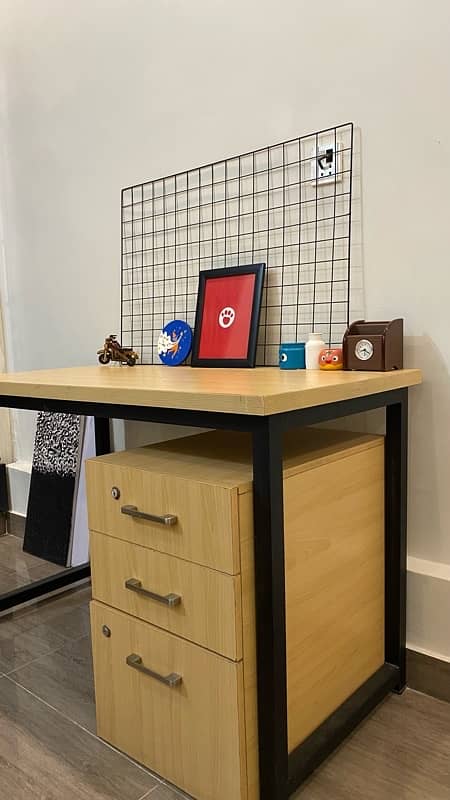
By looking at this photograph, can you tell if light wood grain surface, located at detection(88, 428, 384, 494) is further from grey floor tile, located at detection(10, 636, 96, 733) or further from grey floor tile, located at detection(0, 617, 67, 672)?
grey floor tile, located at detection(0, 617, 67, 672)

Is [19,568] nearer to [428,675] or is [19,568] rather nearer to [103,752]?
[103,752]

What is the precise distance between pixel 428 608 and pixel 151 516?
2.46 feet

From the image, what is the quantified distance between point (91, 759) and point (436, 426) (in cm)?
103

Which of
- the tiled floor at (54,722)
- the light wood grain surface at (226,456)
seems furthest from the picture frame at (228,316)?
the tiled floor at (54,722)

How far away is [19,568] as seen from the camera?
2.27 metres

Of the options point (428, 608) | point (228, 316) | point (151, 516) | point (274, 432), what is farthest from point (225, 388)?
point (428, 608)

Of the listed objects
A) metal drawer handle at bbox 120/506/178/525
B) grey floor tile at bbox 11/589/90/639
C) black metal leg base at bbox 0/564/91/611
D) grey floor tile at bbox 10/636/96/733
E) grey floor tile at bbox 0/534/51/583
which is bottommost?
grey floor tile at bbox 0/534/51/583

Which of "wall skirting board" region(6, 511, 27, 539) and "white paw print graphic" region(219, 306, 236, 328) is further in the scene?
"wall skirting board" region(6, 511, 27, 539)

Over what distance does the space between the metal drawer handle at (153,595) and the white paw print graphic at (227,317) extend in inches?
31.2

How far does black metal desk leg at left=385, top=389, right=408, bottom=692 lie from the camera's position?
136 centimetres

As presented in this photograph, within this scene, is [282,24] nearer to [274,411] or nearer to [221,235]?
[221,235]

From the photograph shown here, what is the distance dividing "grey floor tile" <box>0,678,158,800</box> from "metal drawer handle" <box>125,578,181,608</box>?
1.21ft

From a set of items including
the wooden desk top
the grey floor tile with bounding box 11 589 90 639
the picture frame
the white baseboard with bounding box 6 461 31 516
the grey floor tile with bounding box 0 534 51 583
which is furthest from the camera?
the white baseboard with bounding box 6 461 31 516

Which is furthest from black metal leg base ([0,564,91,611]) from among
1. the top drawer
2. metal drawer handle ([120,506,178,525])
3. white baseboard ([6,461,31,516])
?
metal drawer handle ([120,506,178,525])
